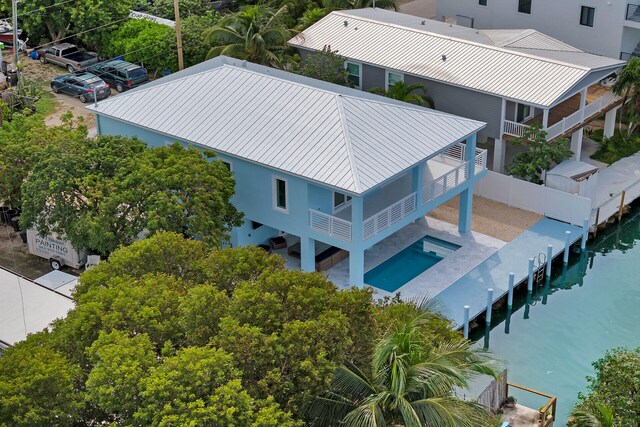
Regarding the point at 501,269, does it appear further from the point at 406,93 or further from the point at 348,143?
the point at 406,93

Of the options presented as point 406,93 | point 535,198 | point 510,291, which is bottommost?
point 510,291

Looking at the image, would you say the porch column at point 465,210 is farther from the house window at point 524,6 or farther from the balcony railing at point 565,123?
the house window at point 524,6

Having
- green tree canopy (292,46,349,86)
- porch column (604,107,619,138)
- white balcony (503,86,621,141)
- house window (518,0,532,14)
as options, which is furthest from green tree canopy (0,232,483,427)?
house window (518,0,532,14)

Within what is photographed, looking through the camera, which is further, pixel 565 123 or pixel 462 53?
pixel 462 53

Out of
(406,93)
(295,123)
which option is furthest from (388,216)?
(406,93)

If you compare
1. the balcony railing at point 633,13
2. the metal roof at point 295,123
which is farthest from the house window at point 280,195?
the balcony railing at point 633,13

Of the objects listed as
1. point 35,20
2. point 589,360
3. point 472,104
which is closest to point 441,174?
point 472,104

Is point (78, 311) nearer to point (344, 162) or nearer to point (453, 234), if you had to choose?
point (344, 162)
